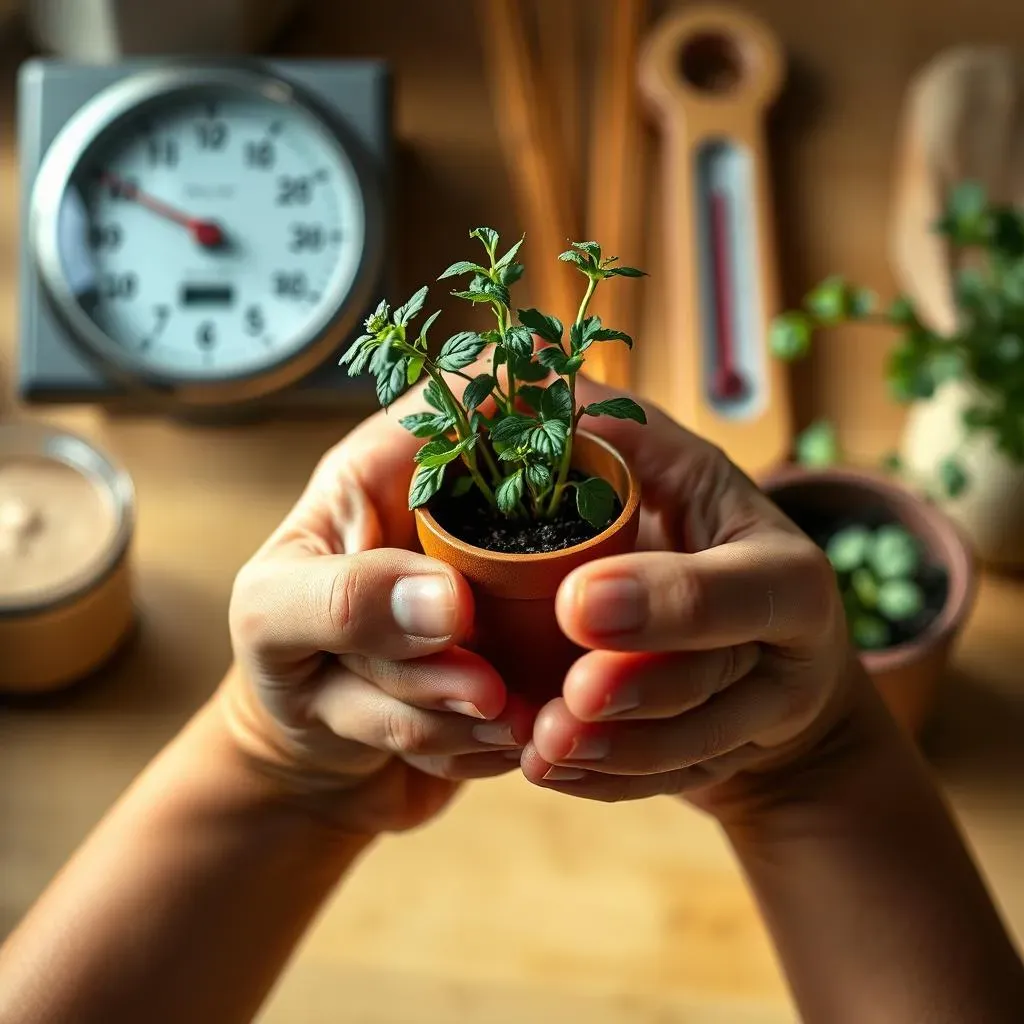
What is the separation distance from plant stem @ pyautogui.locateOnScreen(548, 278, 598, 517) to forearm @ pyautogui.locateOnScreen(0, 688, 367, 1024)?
0.25 m

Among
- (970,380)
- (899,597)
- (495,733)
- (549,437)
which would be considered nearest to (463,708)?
(495,733)

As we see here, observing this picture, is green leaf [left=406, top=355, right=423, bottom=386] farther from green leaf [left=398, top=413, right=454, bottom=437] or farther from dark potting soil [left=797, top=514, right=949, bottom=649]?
dark potting soil [left=797, top=514, right=949, bottom=649]

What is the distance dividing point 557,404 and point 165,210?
1.80 ft

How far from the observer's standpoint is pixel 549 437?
0.45 meters

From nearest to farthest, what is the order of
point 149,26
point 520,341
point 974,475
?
1. point 520,341
2. point 974,475
3. point 149,26

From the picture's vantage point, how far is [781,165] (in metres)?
1.07

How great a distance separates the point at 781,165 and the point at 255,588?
2.27 ft

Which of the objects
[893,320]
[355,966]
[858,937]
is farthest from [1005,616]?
[355,966]

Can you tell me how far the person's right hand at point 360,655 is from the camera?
493 millimetres

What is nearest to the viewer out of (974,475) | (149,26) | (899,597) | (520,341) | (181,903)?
(520,341)

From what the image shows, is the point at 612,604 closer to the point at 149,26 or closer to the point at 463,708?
the point at 463,708

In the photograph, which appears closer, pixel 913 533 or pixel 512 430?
pixel 512 430

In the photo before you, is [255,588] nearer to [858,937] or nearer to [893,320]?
[858,937]

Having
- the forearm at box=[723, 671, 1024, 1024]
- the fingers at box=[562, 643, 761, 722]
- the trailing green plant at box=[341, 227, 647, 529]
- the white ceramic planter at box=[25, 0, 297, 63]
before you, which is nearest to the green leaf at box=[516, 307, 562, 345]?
the trailing green plant at box=[341, 227, 647, 529]
